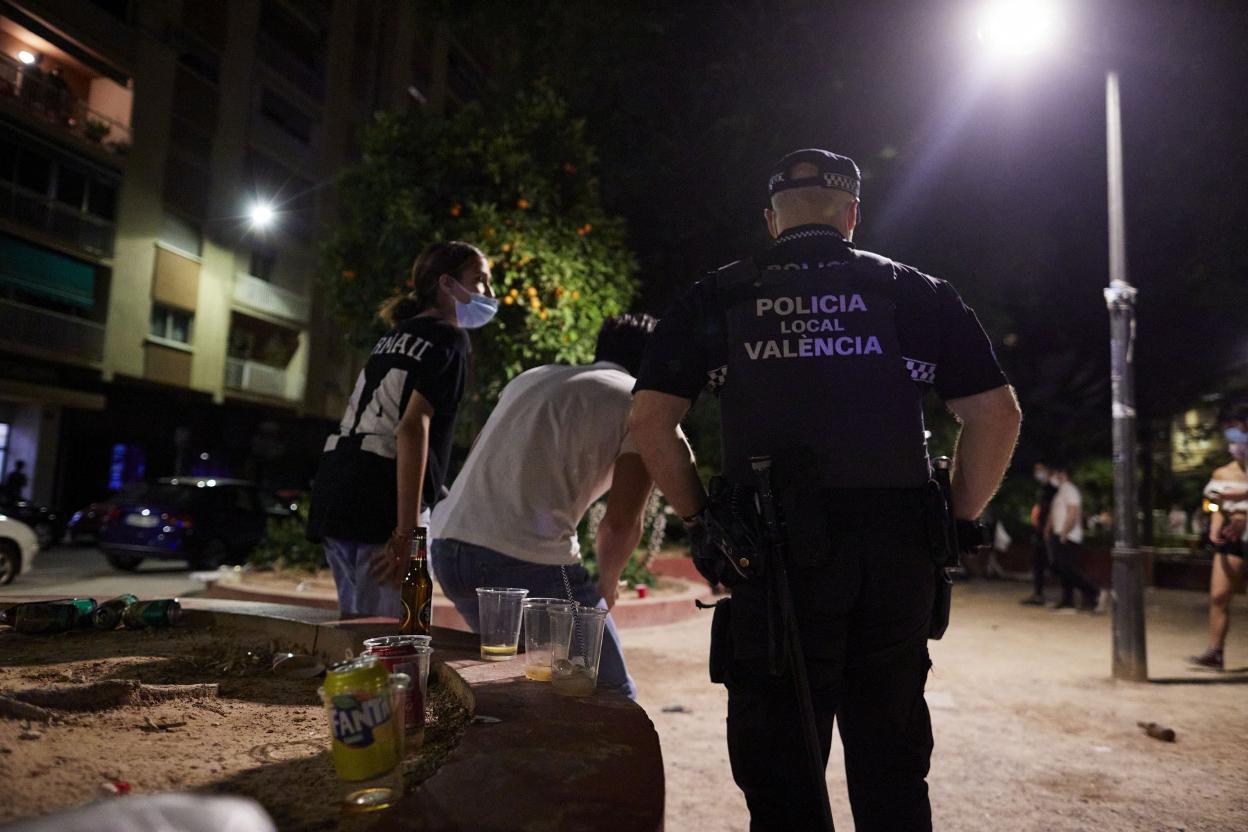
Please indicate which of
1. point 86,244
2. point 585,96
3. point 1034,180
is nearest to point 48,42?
point 86,244

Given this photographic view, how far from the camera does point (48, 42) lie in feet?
68.7

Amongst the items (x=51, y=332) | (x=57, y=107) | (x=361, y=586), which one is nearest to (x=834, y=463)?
(x=361, y=586)

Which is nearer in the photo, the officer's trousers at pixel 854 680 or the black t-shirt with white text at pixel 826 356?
the officer's trousers at pixel 854 680

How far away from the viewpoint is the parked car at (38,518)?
16094 mm

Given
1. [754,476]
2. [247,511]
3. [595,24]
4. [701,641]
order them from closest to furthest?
[754,476], [701,641], [595,24], [247,511]

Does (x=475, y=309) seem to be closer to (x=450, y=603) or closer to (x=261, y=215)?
(x=450, y=603)

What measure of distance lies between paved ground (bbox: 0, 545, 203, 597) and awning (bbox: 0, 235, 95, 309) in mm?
7773

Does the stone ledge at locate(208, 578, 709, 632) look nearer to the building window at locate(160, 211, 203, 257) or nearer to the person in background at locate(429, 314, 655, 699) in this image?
the person in background at locate(429, 314, 655, 699)

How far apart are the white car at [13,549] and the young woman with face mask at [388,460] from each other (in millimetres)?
9870

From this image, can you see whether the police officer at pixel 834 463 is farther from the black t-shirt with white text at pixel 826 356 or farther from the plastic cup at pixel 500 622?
the plastic cup at pixel 500 622

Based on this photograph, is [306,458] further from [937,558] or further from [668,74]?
[937,558]

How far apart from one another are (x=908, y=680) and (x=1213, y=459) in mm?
17463

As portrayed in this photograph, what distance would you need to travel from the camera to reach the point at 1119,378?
278 inches

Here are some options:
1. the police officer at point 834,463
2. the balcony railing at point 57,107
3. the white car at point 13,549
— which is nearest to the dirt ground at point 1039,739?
the police officer at point 834,463
